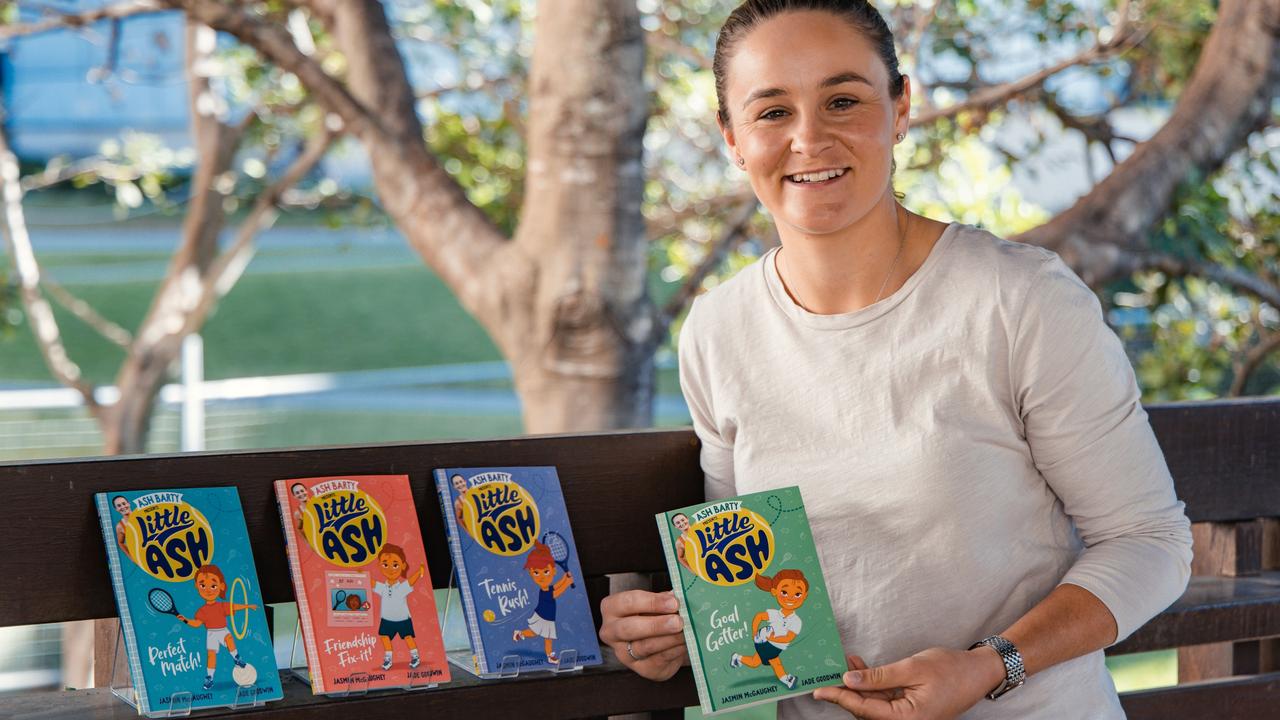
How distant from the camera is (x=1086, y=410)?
1594 mm

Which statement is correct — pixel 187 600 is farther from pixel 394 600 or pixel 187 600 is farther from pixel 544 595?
pixel 544 595

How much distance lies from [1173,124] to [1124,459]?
6.58ft

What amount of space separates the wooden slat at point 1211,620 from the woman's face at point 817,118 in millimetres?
919

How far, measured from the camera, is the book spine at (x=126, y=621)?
154cm

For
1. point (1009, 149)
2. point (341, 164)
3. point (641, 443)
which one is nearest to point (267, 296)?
point (341, 164)

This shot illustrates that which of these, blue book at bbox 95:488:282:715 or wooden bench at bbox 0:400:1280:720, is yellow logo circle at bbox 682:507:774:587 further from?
blue book at bbox 95:488:282:715

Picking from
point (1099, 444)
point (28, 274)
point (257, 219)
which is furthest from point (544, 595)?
point (28, 274)

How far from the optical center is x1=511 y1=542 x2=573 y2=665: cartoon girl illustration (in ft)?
5.78

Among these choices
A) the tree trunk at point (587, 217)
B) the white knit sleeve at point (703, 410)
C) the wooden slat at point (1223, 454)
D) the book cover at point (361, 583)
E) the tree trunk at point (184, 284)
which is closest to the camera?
the book cover at point (361, 583)

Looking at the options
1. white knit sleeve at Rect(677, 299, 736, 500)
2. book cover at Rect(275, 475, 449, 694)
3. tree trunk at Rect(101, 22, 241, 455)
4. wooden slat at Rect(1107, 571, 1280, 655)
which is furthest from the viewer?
tree trunk at Rect(101, 22, 241, 455)

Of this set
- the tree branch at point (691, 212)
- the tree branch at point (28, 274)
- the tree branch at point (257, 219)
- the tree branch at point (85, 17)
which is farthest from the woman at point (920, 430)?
the tree branch at point (28, 274)

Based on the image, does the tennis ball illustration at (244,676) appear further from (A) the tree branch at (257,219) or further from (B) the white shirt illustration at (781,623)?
(A) the tree branch at (257,219)

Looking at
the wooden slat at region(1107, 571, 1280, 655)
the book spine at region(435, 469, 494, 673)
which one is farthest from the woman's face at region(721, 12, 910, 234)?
the wooden slat at region(1107, 571, 1280, 655)

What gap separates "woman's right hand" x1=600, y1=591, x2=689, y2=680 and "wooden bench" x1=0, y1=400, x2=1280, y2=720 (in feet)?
0.16
